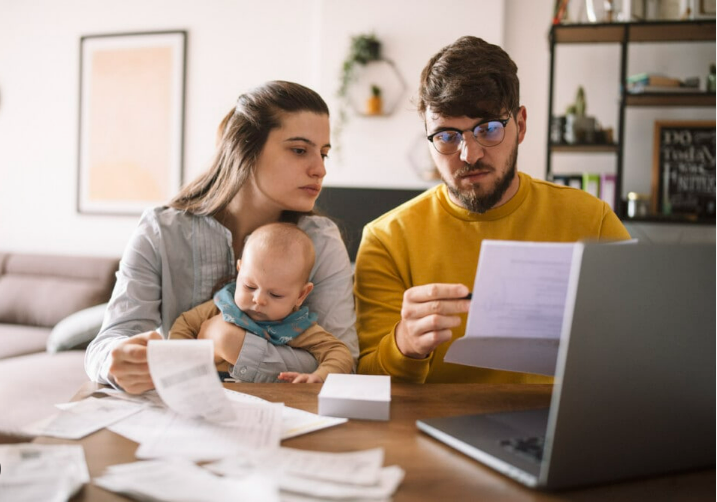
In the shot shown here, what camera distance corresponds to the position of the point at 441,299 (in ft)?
3.21

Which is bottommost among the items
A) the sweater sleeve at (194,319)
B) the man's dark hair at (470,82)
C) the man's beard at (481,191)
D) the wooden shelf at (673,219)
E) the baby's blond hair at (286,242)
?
the sweater sleeve at (194,319)

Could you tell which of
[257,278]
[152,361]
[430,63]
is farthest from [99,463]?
[430,63]

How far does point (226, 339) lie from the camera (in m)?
1.32

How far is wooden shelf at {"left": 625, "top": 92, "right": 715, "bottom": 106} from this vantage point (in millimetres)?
2941

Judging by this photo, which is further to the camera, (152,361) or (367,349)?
(367,349)

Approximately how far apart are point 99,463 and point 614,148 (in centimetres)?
293

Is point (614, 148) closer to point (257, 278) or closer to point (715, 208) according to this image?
point (715, 208)

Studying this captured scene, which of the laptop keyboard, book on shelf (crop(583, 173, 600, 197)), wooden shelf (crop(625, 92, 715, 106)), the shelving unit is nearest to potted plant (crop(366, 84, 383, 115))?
the shelving unit

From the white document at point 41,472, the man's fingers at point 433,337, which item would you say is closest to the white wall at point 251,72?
the man's fingers at point 433,337

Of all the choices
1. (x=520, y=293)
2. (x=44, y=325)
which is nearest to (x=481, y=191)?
(x=520, y=293)

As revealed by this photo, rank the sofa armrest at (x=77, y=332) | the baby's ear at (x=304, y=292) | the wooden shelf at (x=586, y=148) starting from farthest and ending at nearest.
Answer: the wooden shelf at (x=586, y=148) < the sofa armrest at (x=77, y=332) < the baby's ear at (x=304, y=292)

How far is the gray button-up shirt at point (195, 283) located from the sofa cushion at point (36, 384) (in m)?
0.98

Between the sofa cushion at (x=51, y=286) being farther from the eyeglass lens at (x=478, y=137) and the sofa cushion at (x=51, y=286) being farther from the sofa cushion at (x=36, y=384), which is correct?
the eyeglass lens at (x=478, y=137)

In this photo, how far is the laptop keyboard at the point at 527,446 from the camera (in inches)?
29.7
